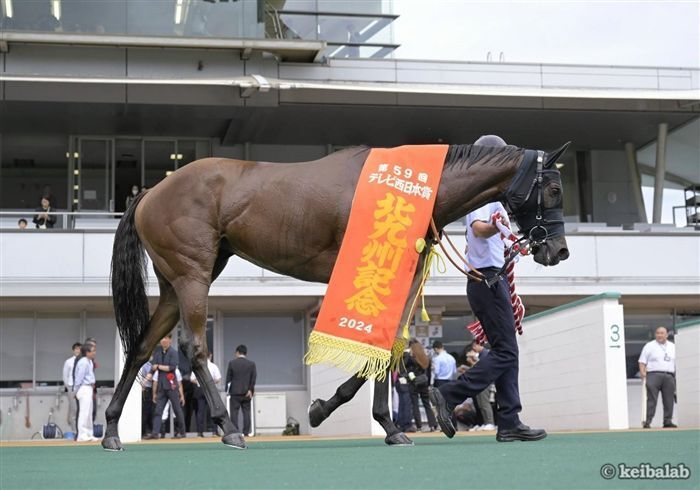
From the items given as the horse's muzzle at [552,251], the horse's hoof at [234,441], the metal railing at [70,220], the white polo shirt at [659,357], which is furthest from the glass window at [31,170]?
the horse's muzzle at [552,251]

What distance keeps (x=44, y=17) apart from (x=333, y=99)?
717 centimetres

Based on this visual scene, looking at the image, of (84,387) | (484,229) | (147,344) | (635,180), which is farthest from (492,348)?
(635,180)

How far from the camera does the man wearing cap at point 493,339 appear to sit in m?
7.73

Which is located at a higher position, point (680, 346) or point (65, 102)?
point (65, 102)

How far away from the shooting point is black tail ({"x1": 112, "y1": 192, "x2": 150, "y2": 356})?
858cm

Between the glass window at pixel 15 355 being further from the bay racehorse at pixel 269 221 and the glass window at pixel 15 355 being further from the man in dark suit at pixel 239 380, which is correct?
the bay racehorse at pixel 269 221

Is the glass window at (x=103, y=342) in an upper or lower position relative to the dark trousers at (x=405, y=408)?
upper

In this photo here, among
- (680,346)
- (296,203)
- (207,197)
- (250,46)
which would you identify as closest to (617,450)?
(296,203)

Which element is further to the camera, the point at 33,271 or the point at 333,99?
the point at 333,99

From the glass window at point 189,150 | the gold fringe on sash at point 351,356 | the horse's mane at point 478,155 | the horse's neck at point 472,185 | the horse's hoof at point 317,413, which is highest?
the glass window at point 189,150

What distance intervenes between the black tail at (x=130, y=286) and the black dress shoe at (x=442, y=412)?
2.50 meters

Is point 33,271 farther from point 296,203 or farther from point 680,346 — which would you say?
point 296,203

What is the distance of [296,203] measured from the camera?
7781mm

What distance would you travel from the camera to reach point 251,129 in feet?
95.3
